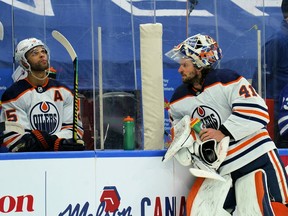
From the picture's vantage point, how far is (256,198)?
10.5ft

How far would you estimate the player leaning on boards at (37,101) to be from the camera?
3.53 m

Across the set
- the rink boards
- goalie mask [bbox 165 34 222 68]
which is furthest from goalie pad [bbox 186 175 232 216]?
goalie mask [bbox 165 34 222 68]

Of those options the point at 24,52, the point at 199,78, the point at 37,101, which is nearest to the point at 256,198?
the point at 199,78

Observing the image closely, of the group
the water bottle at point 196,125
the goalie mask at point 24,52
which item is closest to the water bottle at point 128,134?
the water bottle at point 196,125

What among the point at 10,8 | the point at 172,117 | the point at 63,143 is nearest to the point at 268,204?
the point at 172,117

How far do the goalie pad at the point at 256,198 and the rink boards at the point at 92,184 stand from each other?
26 cm

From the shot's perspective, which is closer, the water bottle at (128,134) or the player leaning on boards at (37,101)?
the water bottle at (128,134)

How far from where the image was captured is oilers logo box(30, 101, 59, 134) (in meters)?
3.60

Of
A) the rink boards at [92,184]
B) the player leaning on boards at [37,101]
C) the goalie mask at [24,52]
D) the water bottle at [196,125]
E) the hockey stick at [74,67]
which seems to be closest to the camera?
the rink boards at [92,184]

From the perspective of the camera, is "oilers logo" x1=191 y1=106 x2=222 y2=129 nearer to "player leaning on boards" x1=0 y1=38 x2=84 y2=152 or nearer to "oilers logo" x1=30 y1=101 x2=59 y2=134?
"player leaning on boards" x1=0 y1=38 x2=84 y2=152

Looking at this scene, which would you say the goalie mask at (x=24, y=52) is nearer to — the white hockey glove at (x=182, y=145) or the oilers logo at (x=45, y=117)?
the oilers logo at (x=45, y=117)

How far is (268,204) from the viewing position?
318cm

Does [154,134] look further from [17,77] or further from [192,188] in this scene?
[17,77]

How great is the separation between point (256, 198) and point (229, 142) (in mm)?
280
